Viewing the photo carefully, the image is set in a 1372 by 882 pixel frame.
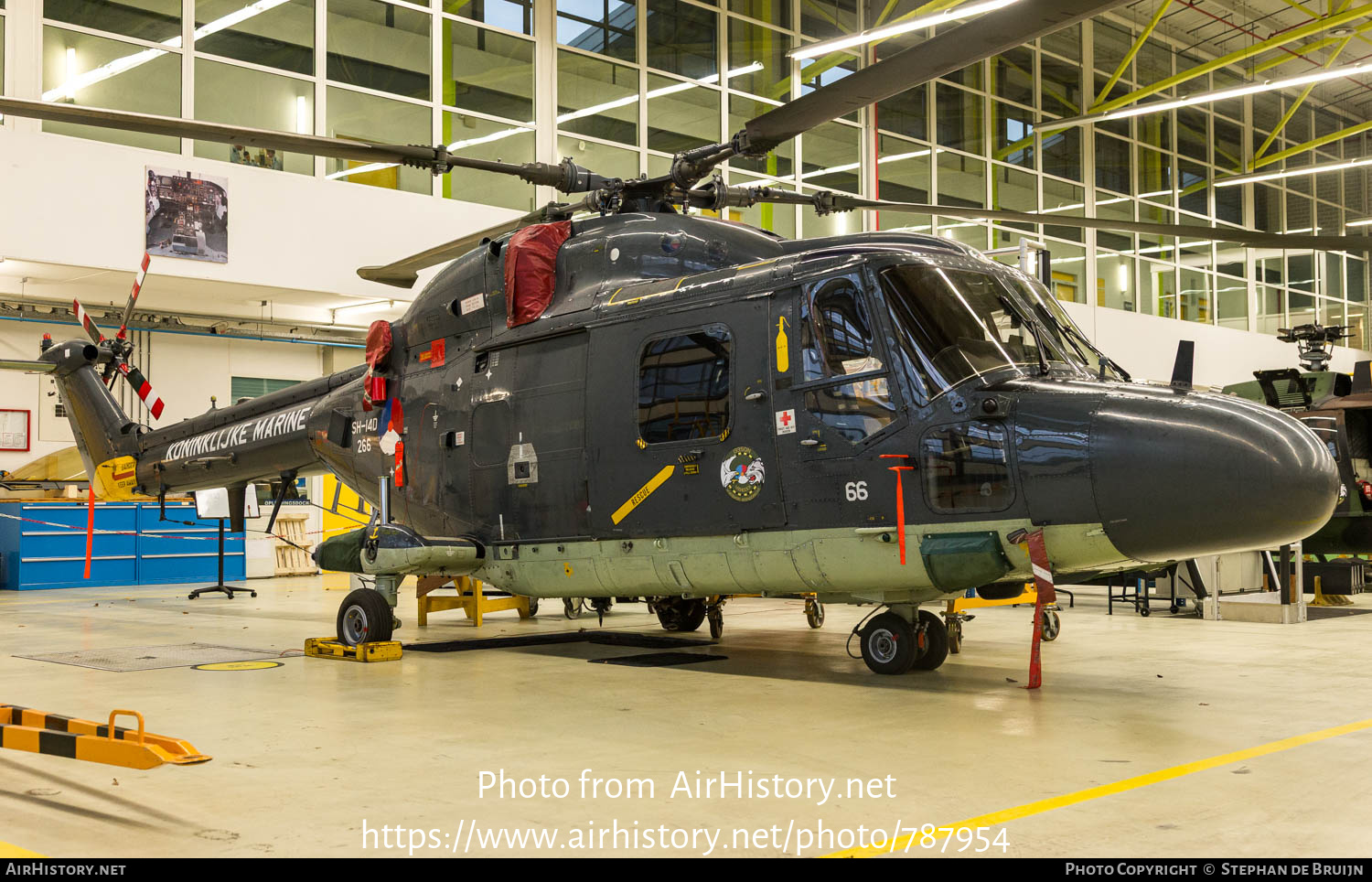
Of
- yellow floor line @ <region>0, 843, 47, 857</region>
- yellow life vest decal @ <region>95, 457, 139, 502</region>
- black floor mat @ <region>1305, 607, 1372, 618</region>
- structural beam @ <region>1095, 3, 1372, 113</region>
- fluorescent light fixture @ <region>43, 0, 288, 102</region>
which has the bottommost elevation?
black floor mat @ <region>1305, 607, 1372, 618</region>

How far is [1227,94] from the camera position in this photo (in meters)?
20.7

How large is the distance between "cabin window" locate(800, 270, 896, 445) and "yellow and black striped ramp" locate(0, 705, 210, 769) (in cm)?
396

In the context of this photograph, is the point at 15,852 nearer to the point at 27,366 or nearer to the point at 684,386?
the point at 684,386

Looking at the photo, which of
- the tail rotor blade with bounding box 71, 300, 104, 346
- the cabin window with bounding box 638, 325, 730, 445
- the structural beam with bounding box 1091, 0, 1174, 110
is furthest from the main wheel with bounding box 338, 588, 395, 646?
the structural beam with bounding box 1091, 0, 1174, 110

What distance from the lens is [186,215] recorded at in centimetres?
1515

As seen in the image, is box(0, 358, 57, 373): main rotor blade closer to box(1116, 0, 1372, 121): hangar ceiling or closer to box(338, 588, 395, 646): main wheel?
box(338, 588, 395, 646): main wheel

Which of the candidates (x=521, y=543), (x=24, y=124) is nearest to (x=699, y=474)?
(x=521, y=543)

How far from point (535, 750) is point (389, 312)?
1480 centimetres

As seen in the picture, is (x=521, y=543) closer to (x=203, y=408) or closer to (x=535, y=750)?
(x=535, y=750)

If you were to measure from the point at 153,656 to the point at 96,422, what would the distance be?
18.7ft

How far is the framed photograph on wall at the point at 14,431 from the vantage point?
683 inches

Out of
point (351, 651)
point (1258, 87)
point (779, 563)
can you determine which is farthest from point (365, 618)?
point (1258, 87)

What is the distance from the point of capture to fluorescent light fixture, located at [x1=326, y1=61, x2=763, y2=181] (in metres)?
17.3
